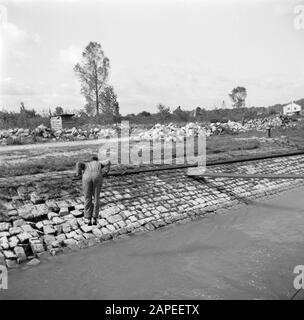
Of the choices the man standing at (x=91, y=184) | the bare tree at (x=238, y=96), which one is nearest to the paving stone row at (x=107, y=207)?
the man standing at (x=91, y=184)

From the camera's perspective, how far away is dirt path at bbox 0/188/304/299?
788cm

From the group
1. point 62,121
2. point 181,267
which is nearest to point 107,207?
point 181,267

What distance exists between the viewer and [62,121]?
106 ft

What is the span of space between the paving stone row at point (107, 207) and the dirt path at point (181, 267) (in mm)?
459

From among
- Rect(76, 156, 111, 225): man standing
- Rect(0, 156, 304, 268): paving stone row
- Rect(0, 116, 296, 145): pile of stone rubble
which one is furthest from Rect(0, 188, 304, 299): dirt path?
Rect(0, 116, 296, 145): pile of stone rubble

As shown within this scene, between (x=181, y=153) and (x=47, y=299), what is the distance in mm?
13407

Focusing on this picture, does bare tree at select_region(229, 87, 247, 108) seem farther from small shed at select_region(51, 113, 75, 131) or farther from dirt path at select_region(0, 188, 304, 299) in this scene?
dirt path at select_region(0, 188, 304, 299)

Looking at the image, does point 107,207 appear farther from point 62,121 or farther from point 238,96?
point 238,96

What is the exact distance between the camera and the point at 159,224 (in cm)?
1215

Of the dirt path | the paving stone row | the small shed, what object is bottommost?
the dirt path

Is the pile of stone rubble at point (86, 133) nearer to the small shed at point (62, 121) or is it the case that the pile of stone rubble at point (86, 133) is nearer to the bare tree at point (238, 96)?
the small shed at point (62, 121)

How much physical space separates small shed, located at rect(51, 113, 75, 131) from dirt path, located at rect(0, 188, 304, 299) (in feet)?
72.7
